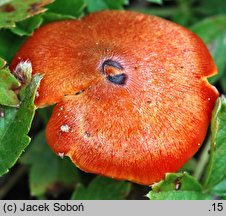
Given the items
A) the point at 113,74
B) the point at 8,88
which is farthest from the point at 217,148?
the point at 8,88

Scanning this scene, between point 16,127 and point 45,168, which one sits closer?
point 16,127

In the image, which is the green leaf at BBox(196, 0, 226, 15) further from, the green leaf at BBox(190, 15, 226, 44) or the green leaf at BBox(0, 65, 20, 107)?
the green leaf at BBox(0, 65, 20, 107)

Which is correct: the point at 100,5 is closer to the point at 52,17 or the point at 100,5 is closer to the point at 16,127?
the point at 52,17

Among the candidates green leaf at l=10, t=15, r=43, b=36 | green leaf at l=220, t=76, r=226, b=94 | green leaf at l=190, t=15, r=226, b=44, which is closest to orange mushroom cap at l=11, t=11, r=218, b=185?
green leaf at l=10, t=15, r=43, b=36

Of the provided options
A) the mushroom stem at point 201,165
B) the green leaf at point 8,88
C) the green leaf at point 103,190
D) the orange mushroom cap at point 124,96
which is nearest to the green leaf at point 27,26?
the orange mushroom cap at point 124,96

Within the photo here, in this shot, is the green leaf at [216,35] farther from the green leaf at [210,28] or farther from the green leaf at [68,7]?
the green leaf at [68,7]

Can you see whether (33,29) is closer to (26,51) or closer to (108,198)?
(26,51)
